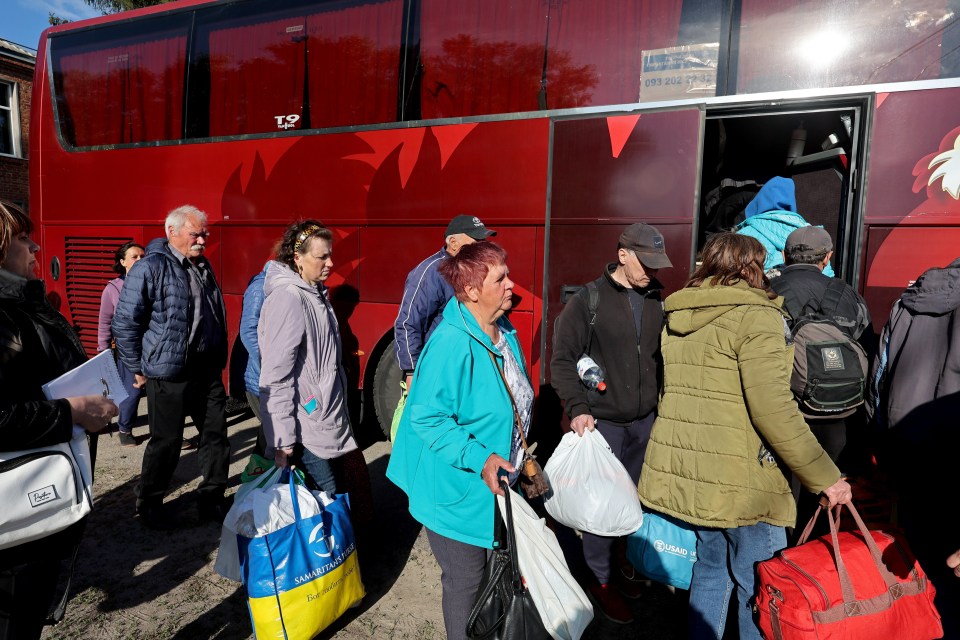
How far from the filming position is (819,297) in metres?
2.77

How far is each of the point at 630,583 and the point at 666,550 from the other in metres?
0.40

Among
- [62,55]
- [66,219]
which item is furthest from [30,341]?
[62,55]

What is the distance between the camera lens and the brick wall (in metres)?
16.5

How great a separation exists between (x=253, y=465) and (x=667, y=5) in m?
4.16

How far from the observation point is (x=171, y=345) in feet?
11.5

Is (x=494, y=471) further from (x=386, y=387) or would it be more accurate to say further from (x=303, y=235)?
(x=386, y=387)

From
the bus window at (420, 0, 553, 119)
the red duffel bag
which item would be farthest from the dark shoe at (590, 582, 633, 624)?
the bus window at (420, 0, 553, 119)

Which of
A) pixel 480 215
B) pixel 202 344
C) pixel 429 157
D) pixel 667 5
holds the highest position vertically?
pixel 667 5

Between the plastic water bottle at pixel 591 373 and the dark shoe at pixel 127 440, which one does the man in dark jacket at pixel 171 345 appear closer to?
the dark shoe at pixel 127 440

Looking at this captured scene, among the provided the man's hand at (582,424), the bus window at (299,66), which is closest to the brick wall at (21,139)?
the bus window at (299,66)

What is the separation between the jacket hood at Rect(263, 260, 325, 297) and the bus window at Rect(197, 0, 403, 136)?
240 centimetres

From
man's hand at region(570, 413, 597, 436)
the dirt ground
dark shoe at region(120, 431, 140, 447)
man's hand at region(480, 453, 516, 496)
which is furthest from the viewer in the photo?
dark shoe at region(120, 431, 140, 447)

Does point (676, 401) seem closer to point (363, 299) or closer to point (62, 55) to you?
point (363, 299)

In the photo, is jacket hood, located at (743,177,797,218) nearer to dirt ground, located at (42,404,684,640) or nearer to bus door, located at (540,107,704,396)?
bus door, located at (540,107,704,396)
